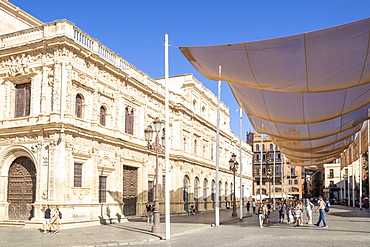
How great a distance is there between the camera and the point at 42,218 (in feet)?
77.7

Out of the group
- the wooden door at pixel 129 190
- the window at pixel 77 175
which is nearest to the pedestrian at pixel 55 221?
the window at pixel 77 175

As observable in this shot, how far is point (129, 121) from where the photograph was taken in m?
33.4

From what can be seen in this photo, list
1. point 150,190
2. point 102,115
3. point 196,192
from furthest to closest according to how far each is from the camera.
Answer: point 196,192 → point 150,190 → point 102,115

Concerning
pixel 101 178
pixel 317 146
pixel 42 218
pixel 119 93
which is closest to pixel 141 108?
pixel 119 93

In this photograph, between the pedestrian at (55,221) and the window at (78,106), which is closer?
Result: the pedestrian at (55,221)

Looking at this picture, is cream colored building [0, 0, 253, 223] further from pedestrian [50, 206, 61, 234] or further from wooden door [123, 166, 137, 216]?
pedestrian [50, 206, 61, 234]

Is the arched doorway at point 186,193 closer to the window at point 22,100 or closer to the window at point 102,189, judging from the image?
the window at point 102,189

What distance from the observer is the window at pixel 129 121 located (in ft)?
108

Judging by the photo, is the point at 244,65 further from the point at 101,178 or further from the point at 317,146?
the point at 317,146

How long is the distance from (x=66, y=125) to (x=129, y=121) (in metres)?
9.14

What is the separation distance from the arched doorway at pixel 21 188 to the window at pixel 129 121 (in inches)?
347

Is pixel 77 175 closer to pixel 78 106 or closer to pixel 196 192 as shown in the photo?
pixel 78 106

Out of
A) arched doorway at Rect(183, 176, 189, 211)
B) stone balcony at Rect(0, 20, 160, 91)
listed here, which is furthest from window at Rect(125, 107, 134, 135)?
arched doorway at Rect(183, 176, 189, 211)

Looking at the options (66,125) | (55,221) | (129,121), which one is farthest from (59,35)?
(55,221)
